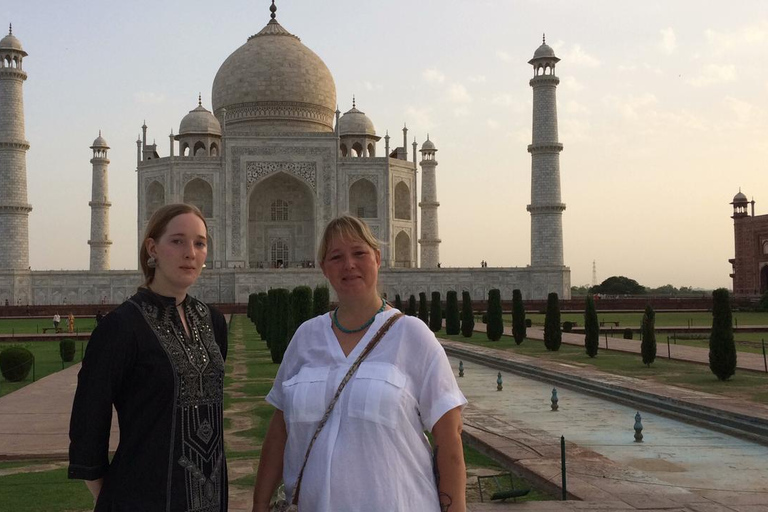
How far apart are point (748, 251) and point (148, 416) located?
38.3 metres

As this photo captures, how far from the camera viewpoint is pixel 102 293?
28266mm

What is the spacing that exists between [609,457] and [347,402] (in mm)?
4161

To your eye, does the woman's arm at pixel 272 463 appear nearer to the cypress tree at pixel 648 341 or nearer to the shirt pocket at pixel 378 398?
the shirt pocket at pixel 378 398

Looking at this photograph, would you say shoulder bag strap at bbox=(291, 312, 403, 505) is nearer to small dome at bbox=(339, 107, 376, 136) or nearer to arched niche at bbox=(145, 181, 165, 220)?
arched niche at bbox=(145, 181, 165, 220)

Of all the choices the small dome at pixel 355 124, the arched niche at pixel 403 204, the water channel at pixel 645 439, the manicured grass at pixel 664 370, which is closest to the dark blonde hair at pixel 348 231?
the water channel at pixel 645 439

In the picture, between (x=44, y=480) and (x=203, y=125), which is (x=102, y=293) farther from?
(x=44, y=480)

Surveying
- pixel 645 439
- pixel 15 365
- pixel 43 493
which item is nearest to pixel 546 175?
pixel 15 365

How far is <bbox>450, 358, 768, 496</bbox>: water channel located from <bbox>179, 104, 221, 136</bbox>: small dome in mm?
26462

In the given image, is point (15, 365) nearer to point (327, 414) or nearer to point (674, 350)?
point (674, 350)

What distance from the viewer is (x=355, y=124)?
117 ft

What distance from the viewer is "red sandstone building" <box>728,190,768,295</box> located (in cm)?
3575

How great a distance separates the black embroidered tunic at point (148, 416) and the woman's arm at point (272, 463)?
11 centimetres

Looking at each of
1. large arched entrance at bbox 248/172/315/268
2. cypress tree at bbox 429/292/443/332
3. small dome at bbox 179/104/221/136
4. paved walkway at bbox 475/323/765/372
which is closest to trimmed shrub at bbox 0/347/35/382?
paved walkway at bbox 475/323/765/372

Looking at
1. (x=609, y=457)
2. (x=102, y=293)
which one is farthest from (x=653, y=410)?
(x=102, y=293)
